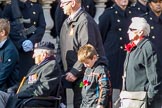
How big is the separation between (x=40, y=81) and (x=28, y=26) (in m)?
2.02

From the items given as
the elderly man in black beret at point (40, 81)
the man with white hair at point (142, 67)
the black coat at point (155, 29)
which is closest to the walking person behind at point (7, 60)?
the elderly man in black beret at point (40, 81)

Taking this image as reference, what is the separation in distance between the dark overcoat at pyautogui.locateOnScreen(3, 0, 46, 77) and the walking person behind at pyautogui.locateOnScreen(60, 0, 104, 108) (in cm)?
136

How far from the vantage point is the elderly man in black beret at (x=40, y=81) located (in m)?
9.00

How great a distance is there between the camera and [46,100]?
9016mm

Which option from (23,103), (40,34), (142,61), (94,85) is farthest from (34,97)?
(40,34)

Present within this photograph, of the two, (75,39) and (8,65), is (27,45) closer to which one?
(8,65)

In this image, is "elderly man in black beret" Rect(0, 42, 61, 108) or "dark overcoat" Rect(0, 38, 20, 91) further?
Result: "dark overcoat" Rect(0, 38, 20, 91)

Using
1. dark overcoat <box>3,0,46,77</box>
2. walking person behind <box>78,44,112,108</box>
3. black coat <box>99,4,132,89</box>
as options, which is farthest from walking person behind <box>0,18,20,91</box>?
black coat <box>99,4,132,89</box>

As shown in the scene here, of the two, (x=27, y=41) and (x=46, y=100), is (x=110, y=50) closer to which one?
(x=27, y=41)

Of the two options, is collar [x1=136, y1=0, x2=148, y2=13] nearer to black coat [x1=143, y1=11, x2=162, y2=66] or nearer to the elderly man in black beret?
black coat [x1=143, y1=11, x2=162, y2=66]

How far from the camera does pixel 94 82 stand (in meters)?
8.81

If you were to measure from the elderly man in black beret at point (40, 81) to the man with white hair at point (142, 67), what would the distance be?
89cm

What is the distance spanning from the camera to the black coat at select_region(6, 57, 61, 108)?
29.5 feet

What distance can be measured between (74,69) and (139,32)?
3.22 feet
